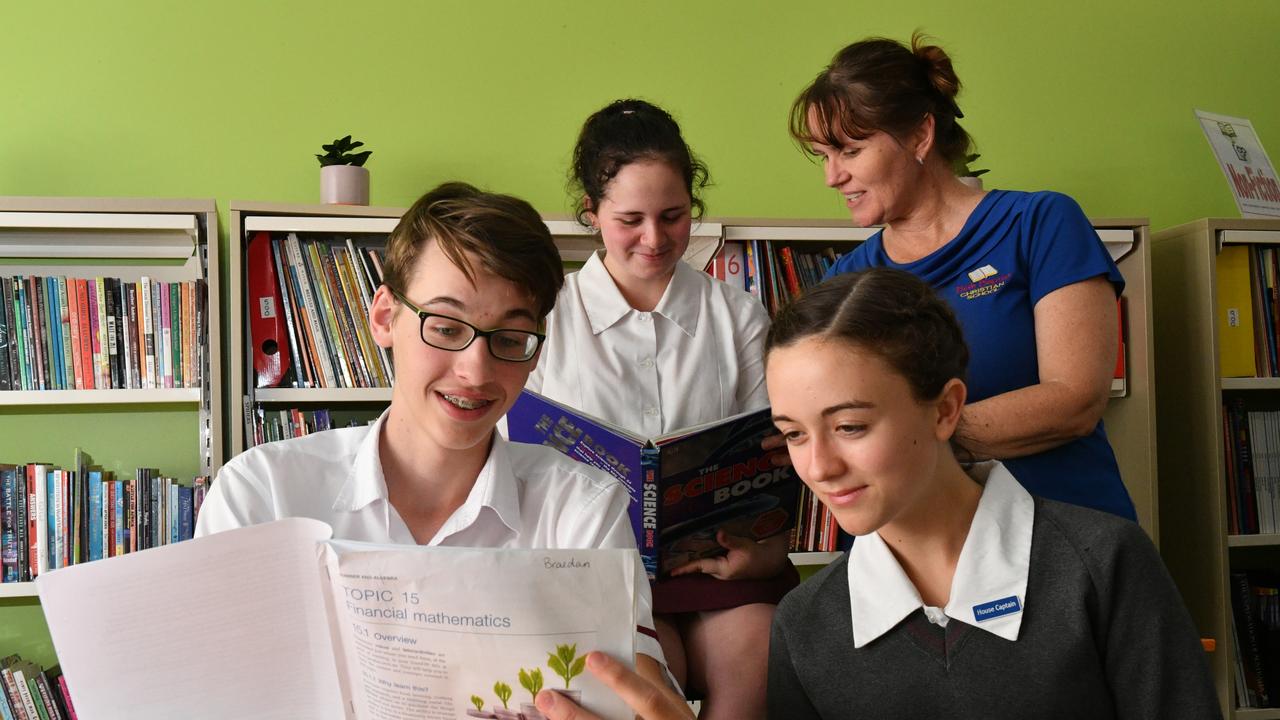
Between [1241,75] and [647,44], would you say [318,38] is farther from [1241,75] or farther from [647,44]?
[1241,75]

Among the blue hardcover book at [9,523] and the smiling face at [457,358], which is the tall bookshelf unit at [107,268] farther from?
the smiling face at [457,358]

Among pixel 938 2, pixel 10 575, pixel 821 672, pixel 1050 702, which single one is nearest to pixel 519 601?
pixel 821 672

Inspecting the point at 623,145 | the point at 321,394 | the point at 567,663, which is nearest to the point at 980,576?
the point at 567,663

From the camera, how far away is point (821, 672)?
123cm

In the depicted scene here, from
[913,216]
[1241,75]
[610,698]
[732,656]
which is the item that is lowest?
[732,656]

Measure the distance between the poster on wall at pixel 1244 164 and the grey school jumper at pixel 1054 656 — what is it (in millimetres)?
1852

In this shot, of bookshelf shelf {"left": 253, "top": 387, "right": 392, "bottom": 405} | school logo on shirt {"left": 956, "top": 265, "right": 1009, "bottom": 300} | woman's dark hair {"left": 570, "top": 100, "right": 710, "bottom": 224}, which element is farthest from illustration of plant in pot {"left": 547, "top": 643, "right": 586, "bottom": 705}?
bookshelf shelf {"left": 253, "top": 387, "right": 392, "bottom": 405}

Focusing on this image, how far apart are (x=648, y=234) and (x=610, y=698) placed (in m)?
1.03

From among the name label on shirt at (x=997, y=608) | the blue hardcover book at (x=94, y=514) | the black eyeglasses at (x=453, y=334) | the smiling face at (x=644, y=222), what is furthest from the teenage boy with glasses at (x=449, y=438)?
the blue hardcover book at (x=94, y=514)

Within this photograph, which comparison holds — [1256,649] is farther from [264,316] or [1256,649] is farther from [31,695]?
[31,695]

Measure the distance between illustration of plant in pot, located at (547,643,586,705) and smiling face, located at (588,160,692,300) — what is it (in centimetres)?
102

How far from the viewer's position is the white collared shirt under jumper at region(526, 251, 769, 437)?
177cm

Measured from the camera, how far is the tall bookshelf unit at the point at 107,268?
228cm

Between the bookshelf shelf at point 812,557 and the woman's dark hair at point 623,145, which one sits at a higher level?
the woman's dark hair at point 623,145
